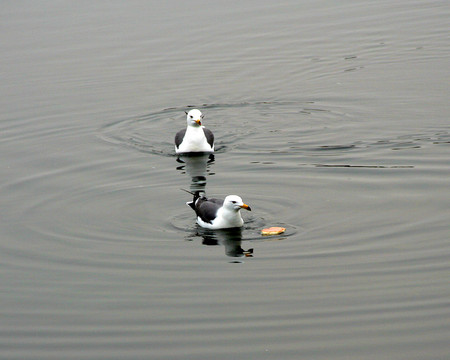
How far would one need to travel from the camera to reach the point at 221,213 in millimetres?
15781

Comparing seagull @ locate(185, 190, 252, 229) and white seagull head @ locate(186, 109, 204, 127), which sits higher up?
white seagull head @ locate(186, 109, 204, 127)

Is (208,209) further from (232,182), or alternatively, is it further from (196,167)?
(196,167)

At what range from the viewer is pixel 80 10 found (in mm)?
36000

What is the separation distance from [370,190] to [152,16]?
19.3 m

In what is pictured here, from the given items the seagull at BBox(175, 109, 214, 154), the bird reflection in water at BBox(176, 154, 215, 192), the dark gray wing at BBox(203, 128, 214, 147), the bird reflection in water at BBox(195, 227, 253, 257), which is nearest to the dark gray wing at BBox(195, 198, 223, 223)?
the bird reflection in water at BBox(195, 227, 253, 257)

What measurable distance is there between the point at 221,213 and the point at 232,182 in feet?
9.06

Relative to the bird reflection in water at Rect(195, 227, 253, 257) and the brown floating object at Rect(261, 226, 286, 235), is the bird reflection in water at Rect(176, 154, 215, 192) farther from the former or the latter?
the brown floating object at Rect(261, 226, 286, 235)

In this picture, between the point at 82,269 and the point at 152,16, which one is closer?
the point at 82,269

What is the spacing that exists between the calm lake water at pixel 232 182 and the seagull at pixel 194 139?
0.39 meters

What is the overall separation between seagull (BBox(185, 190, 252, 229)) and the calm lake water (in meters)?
0.27

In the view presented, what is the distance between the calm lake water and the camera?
11992mm

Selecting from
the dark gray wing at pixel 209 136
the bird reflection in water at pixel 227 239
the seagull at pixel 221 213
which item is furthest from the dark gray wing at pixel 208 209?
the dark gray wing at pixel 209 136

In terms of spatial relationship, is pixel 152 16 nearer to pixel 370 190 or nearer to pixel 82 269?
pixel 370 190

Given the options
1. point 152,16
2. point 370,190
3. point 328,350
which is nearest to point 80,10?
point 152,16
